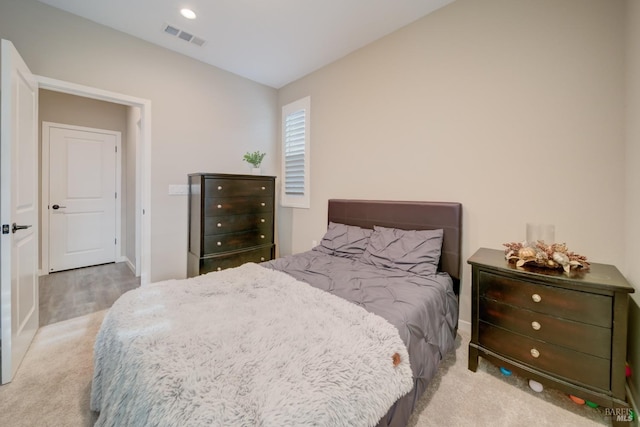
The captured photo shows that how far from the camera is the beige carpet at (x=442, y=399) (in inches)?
55.3

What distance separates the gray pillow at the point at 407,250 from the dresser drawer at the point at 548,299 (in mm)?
415

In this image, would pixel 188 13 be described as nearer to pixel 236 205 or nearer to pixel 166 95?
pixel 166 95

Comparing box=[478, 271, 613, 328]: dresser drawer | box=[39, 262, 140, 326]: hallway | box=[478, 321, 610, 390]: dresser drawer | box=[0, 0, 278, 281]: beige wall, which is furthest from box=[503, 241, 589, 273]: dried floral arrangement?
box=[39, 262, 140, 326]: hallway

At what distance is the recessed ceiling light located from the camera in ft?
7.83

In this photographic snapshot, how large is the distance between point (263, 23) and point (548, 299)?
322 cm

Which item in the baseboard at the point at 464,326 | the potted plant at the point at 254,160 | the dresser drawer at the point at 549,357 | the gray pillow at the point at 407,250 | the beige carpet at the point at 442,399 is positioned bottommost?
the beige carpet at the point at 442,399

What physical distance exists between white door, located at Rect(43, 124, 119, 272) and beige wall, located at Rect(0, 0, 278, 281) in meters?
2.10

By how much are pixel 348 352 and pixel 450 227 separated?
1612mm

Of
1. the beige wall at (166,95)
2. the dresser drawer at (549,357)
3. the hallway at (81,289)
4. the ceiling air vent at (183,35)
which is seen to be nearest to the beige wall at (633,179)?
the dresser drawer at (549,357)

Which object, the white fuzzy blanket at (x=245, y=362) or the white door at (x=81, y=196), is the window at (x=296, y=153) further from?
the white door at (x=81, y=196)

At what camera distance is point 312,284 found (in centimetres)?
185

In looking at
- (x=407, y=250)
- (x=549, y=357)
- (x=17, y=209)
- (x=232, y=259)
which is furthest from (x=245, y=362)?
(x=232, y=259)

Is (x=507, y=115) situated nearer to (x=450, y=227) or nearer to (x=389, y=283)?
(x=450, y=227)

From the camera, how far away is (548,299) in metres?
1.50
